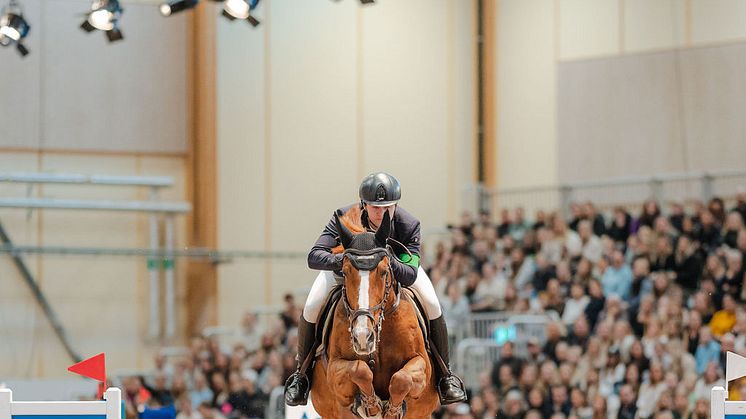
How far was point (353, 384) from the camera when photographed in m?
7.45

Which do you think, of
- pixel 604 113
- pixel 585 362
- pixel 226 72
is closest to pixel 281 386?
pixel 585 362

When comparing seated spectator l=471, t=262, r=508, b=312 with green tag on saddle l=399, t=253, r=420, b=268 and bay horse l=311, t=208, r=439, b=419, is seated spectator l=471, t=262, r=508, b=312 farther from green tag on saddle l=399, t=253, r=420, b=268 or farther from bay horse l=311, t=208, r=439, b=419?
green tag on saddle l=399, t=253, r=420, b=268

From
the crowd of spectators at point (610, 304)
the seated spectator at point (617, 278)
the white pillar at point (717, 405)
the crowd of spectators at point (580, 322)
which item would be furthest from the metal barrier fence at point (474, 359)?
the white pillar at point (717, 405)

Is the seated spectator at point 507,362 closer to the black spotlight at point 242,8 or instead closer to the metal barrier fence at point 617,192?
the metal barrier fence at point 617,192

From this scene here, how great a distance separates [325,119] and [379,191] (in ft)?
41.4

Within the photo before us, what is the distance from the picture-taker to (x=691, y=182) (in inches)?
703

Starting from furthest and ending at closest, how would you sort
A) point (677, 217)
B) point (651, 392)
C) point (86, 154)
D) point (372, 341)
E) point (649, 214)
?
point (86, 154) < point (649, 214) < point (677, 217) < point (651, 392) < point (372, 341)

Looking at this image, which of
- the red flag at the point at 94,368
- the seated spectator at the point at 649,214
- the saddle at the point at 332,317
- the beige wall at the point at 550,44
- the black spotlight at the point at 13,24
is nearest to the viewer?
the red flag at the point at 94,368

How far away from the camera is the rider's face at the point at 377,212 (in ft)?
25.4

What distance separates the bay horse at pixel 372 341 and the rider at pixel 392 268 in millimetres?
105

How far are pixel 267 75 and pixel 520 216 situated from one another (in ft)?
15.9

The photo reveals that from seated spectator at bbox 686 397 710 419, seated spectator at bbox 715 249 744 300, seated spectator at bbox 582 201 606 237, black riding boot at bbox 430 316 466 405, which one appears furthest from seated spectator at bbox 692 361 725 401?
black riding boot at bbox 430 316 466 405

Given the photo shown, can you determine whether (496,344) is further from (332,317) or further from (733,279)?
(332,317)

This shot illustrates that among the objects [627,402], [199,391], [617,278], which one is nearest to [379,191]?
[627,402]
